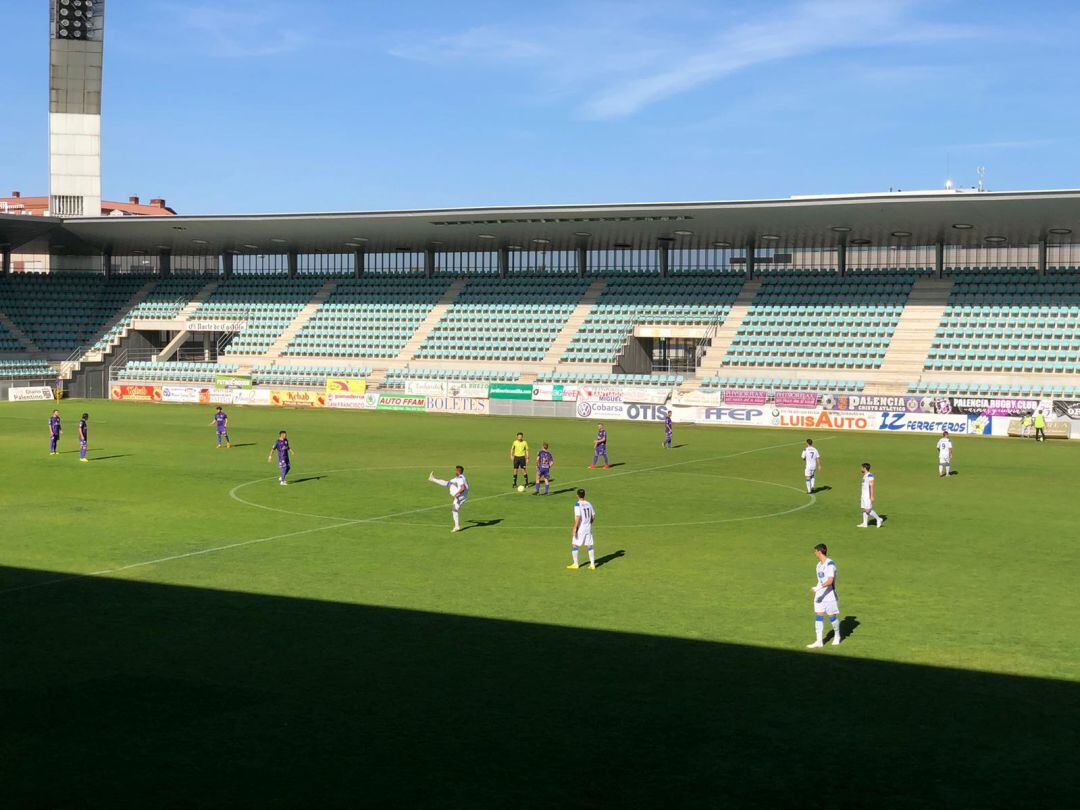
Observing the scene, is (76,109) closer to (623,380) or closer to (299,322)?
(299,322)

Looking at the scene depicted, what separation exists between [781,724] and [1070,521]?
17.9 meters

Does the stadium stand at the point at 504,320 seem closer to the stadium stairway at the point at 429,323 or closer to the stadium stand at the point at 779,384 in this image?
the stadium stairway at the point at 429,323

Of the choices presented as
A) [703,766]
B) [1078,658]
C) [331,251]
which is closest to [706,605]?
[1078,658]

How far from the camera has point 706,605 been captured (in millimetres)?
19250

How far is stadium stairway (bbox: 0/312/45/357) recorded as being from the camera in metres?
81.4

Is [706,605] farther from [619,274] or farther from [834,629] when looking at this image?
[619,274]

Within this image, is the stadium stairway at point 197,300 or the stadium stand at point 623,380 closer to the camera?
the stadium stand at point 623,380

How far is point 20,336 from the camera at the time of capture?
82.1 meters

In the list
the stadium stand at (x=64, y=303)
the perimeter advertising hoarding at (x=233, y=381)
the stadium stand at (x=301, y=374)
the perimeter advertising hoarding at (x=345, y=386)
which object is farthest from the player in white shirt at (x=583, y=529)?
the stadium stand at (x=64, y=303)

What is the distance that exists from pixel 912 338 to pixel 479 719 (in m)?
56.6

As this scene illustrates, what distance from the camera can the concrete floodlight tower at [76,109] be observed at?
75.2 m

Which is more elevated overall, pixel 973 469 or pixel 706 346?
pixel 706 346

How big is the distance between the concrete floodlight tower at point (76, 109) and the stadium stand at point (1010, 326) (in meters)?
55.8

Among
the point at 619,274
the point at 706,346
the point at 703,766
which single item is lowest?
the point at 703,766
